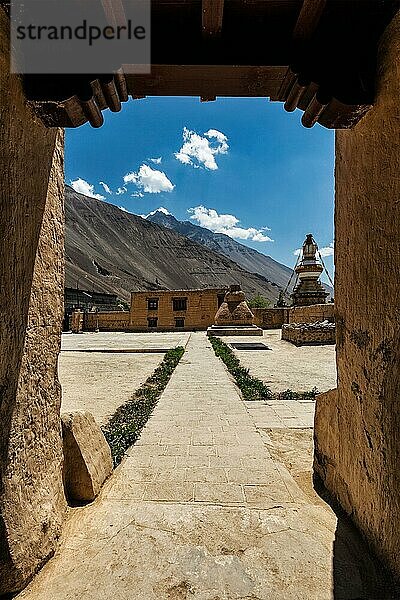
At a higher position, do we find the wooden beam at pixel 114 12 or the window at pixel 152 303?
the wooden beam at pixel 114 12

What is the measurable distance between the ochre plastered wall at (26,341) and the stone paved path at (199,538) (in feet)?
0.78

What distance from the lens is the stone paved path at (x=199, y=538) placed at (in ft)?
6.14

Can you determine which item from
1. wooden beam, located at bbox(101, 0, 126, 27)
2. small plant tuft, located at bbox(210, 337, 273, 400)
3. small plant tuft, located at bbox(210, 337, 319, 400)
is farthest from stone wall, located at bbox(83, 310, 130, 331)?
wooden beam, located at bbox(101, 0, 126, 27)

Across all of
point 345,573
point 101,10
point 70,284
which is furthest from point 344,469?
point 70,284

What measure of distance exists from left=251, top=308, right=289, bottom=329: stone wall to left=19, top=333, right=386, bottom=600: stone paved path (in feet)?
84.6

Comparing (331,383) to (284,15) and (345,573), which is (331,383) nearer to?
(345,573)

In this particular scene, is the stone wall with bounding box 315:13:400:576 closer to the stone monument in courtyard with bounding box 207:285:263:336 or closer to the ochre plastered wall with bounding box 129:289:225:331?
the stone monument in courtyard with bounding box 207:285:263:336

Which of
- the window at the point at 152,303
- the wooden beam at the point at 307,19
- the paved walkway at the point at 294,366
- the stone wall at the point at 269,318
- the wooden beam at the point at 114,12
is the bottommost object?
the paved walkway at the point at 294,366

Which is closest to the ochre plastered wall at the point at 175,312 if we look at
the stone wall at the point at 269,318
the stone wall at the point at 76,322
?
the stone wall at the point at 269,318

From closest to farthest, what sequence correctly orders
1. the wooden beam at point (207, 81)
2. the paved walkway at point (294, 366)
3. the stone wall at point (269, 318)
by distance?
the wooden beam at point (207, 81) < the paved walkway at point (294, 366) < the stone wall at point (269, 318)

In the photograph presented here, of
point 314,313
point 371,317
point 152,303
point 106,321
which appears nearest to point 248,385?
point 371,317

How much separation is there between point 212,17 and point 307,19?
516mm

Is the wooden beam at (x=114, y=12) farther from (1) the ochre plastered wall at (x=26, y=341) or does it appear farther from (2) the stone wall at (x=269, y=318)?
(2) the stone wall at (x=269, y=318)

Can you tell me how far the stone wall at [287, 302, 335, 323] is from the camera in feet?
67.4
